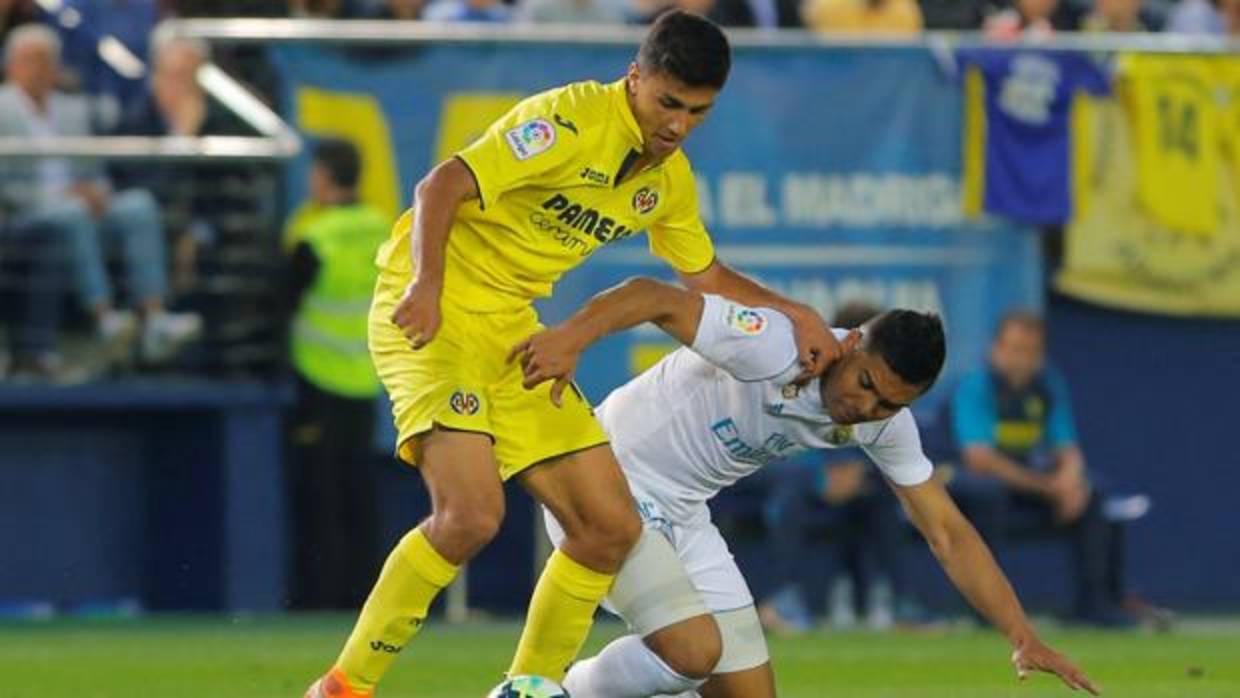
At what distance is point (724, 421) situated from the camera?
912cm

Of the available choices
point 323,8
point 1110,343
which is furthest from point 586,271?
point 1110,343

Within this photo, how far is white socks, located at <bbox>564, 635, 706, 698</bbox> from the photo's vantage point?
28.7ft

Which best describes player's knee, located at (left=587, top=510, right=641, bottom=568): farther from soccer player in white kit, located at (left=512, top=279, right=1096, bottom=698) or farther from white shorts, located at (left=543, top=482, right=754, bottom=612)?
white shorts, located at (left=543, top=482, right=754, bottom=612)

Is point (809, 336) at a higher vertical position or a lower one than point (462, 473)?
higher

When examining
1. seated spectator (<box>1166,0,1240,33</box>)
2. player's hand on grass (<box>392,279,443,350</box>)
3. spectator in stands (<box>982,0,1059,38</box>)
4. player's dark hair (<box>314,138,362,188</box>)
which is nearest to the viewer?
player's hand on grass (<box>392,279,443,350</box>)

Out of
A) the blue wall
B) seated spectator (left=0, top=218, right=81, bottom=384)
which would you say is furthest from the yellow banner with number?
seated spectator (left=0, top=218, right=81, bottom=384)

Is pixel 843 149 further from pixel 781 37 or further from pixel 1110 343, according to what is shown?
pixel 1110 343

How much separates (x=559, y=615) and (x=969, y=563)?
1.15 m

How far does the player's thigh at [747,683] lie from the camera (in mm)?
8938

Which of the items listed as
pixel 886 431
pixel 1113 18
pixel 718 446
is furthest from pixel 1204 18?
pixel 886 431

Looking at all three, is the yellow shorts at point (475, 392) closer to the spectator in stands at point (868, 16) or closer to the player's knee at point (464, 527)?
the player's knee at point (464, 527)

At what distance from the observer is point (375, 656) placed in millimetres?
8664

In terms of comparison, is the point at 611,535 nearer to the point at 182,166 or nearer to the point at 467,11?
the point at 182,166

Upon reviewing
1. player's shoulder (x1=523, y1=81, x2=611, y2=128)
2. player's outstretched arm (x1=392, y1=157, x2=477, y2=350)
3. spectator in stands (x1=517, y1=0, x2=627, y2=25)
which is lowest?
spectator in stands (x1=517, y1=0, x2=627, y2=25)
